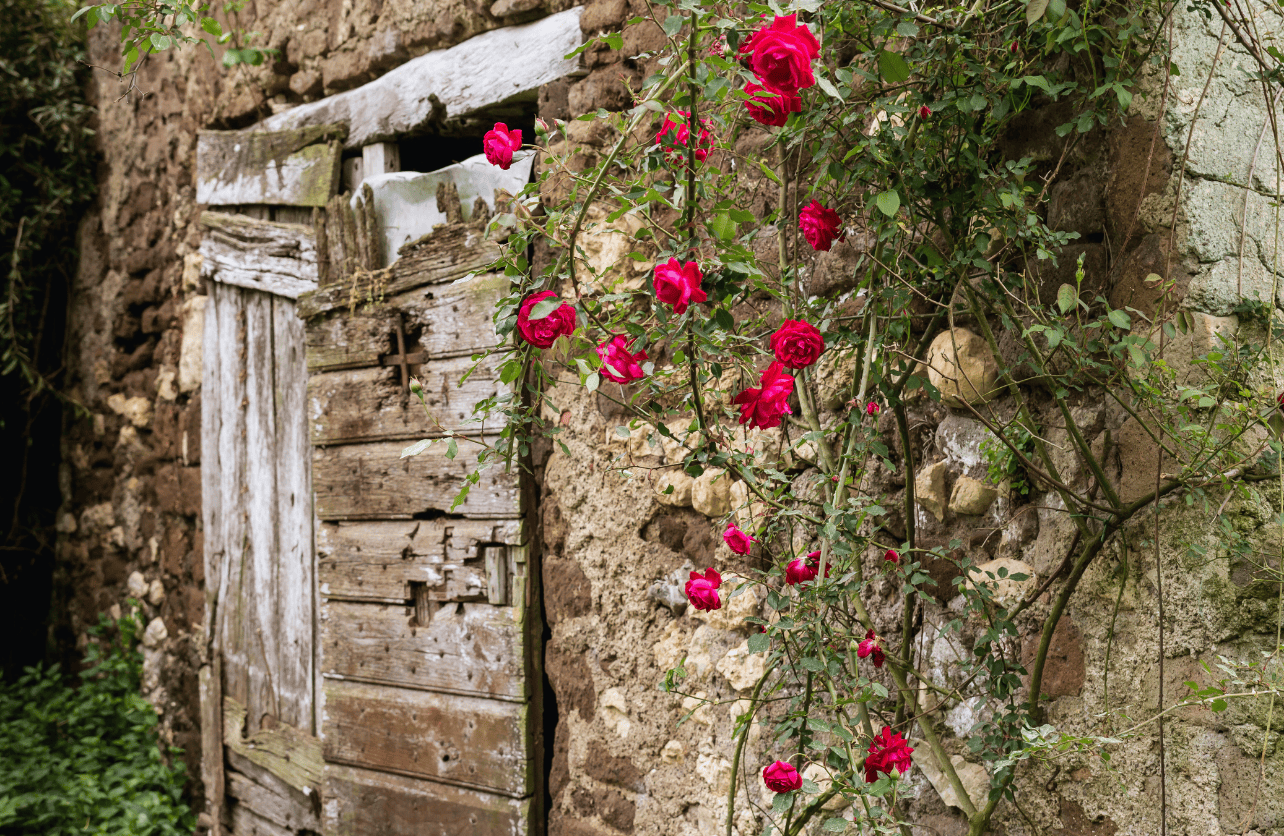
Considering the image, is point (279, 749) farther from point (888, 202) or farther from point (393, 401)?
point (888, 202)

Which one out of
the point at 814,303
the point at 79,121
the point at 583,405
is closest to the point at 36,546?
the point at 79,121

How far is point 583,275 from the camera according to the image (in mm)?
2289

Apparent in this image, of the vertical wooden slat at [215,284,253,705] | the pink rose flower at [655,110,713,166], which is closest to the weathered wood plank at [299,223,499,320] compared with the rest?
the vertical wooden slat at [215,284,253,705]

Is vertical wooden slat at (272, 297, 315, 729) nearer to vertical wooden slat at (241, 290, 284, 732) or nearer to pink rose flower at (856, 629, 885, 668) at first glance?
vertical wooden slat at (241, 290, 284, 732)

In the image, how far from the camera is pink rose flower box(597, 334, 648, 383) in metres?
1.45

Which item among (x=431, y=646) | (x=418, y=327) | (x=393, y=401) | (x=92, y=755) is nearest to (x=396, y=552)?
(x=431, y=646)

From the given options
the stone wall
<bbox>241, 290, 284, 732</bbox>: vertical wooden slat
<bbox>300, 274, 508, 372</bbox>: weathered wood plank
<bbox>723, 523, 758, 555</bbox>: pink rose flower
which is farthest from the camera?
<bbox>241, 290, 284, 732</bbox>: vertical wooden slat

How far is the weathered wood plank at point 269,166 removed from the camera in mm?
2958

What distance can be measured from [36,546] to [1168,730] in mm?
4844

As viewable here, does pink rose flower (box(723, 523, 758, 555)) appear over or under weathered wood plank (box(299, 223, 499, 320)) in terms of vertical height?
under

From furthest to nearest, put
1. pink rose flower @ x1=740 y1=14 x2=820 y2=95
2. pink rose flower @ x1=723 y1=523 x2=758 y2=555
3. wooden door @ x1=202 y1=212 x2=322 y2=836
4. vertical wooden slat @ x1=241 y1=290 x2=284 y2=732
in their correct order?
vertical wooden slat @ x1=241 y1=290 x2=284 y2=732, wooden door @ x1=202 y1=212 x2=322 y2=836, pink rose flower @ x1=723 y1=523 x2=758 y2=555, pink rose flower @ x1=740 y1=14 x2=820 y2=95

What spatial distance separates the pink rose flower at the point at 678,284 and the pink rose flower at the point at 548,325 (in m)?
0.15

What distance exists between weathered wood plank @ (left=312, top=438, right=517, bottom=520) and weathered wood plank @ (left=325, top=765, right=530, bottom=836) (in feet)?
2.49

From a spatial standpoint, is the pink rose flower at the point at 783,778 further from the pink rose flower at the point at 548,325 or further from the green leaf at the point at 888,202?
the green leaf at the point at 888,202
